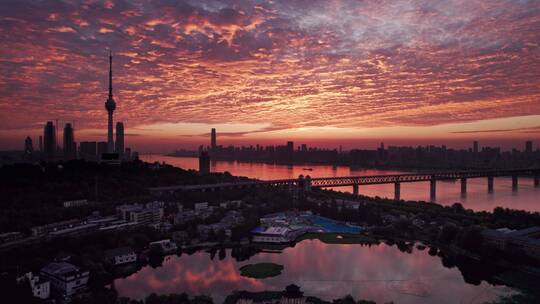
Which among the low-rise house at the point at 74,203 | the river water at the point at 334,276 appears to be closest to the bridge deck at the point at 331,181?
the low-rise house at the point at 74,203

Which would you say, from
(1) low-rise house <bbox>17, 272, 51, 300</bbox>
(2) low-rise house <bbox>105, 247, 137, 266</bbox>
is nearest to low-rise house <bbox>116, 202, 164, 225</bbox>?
(2) low-rise house <bbox>105, 247, 137, 266</bbox>

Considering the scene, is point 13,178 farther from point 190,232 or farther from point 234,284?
point 234,284

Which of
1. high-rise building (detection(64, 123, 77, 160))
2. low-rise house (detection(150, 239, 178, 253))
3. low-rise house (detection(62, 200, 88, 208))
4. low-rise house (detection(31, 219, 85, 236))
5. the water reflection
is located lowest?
the water reflection

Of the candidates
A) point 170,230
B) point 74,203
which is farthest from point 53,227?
point 170,230

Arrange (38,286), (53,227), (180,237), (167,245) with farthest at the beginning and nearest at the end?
1. (180,237)
2. (53,227)
3. (167,245)
4. (38,286)

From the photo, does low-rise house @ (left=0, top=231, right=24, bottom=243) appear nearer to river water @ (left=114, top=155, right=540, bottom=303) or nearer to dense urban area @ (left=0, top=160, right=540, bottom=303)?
dense urban area @ (left=0, top=160, right=540, bottom=303)

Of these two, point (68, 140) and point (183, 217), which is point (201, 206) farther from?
point (68, 140)

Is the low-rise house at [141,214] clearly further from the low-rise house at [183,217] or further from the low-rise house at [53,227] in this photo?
→ the low-rise house at [53,227]
